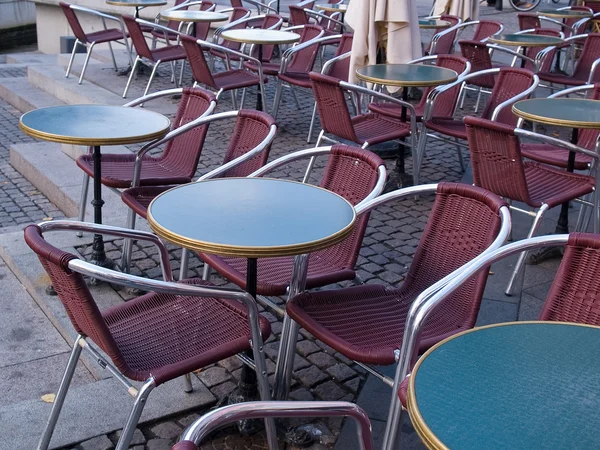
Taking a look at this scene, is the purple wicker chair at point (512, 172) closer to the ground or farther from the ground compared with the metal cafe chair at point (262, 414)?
closer to the ground

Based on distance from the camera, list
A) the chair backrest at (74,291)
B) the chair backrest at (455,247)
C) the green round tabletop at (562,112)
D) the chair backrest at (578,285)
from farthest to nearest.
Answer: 1. the green round tabletop at (562,112)
2. the chair backrest at (455,247)
3. the chair backrest at (578,285)
4. the chair backrest at (74,291)

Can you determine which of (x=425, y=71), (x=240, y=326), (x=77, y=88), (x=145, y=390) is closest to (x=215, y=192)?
(x=240, y=326)

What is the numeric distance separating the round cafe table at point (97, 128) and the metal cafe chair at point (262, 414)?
2344 millimetres

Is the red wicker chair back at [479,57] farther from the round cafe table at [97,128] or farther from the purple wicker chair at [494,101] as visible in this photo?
the round cafe table at [97,128]

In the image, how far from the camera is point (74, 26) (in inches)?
369

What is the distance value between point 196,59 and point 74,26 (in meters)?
3.09

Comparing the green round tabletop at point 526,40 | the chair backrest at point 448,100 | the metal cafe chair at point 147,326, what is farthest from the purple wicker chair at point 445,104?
the metal cafe chair at point 147,326

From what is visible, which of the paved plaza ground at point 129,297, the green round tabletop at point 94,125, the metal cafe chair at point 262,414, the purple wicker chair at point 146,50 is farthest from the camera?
the purple wicker chair at point 146,50

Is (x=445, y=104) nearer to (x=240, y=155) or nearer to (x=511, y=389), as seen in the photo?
(x=240, y=155)

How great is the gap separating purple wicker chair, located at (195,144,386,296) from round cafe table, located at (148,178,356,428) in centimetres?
18

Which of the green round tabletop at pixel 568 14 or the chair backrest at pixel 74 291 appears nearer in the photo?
the chair backrest at pixel 74 291

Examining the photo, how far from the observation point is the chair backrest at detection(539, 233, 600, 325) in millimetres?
2553

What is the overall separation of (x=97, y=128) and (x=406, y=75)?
2594mm

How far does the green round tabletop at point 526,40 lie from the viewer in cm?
798
